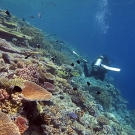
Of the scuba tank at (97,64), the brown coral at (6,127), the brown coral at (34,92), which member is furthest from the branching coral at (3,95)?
Result: the scuba tank at (97,64)

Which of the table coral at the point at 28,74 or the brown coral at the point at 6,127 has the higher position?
the table coral at the point at 28,74

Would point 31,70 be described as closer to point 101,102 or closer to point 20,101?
point 20,101

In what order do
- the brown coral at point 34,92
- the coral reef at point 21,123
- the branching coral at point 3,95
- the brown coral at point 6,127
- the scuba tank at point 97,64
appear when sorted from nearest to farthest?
the brown coral at point 6,127, the coral reef at point 21,123, the branching coral at point 3,95, the brown coral at point 34,92, the scuba tank at point 97,64

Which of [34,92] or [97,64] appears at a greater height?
[34,92]

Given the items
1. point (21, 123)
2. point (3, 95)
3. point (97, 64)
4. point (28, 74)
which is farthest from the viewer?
point (97, 64)

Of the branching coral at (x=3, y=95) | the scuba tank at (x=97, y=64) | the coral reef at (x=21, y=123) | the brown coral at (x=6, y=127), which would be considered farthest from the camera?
the scuba tank at (x=97, y=64)

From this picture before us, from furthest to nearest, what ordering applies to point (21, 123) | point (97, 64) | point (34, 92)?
point (97, 64) < point (34, 92) < point (21, 123)

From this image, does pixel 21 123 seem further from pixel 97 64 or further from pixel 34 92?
pixel 97 64

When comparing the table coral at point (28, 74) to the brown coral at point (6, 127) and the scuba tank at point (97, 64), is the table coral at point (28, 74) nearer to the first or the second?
the brown coral at point (6, 127)

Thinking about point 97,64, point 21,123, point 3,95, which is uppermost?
point 3,95

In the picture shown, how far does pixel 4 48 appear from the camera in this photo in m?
9.75

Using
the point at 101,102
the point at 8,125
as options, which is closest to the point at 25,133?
the point at 8,125

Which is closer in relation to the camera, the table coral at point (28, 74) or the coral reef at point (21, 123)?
the coral reef at point (21, 123)

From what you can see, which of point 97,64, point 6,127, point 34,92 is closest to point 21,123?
point 6,127
